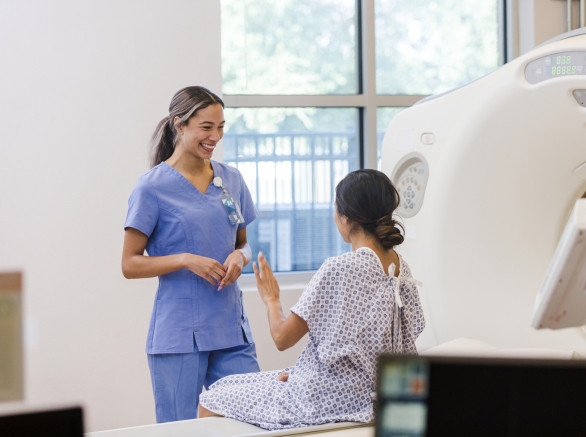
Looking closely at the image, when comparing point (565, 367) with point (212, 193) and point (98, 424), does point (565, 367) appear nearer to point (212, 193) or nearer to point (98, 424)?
point (212, 193)

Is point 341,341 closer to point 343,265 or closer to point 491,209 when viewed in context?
point 343,265

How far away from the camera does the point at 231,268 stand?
68.3 inches

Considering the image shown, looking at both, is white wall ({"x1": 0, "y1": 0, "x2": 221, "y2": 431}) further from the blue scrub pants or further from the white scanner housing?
the white scanner housing

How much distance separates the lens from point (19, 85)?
242cm

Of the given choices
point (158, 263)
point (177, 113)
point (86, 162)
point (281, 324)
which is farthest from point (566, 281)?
point (86, 162)

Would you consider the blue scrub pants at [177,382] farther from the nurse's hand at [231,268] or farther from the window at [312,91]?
the window at [312,91]

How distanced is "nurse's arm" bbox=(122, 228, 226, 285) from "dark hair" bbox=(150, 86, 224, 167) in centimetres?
27

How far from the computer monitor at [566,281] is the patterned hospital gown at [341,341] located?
554mm

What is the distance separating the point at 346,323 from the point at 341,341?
0.13ft

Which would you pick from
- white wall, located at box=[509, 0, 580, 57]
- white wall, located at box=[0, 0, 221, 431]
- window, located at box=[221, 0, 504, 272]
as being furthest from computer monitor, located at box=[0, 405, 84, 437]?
white wall, located at box=[509, 0, 580, 57]

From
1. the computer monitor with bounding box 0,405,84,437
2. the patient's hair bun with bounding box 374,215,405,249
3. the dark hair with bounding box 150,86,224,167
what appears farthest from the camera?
the dark hair with bounding box 150,86,224,167

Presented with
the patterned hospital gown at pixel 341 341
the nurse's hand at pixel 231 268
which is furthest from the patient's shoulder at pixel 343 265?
the nurse's hand at pixel 231 268

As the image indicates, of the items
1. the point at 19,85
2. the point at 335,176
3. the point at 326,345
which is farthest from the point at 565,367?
the point at 335,176

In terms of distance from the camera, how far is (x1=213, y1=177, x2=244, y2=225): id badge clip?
1859mm
